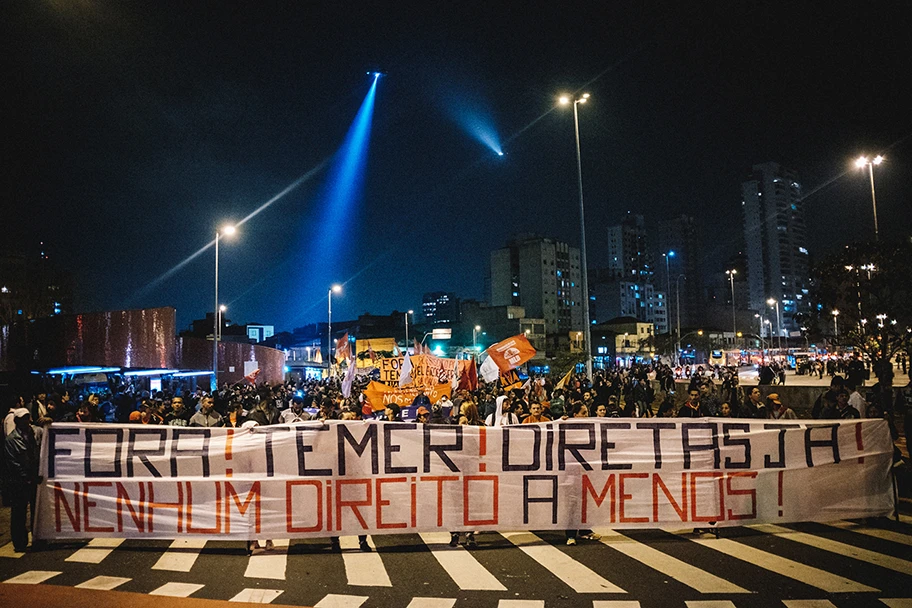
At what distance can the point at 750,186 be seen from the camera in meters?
190

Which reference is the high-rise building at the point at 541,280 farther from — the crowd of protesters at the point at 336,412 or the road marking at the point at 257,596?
the road marking at the point at 257,596

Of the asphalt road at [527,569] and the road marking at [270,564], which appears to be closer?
the asphalt road at [527,569]

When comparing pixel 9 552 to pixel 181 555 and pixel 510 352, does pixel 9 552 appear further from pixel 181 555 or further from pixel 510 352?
pixel 510 352

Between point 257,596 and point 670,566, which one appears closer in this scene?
point 257,596

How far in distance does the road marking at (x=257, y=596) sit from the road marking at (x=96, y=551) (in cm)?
257

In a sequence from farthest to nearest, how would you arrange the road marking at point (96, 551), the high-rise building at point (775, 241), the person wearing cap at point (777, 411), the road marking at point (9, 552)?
the high-rise building at point (775, 241), the person wearing cap at point (777, 411), the road marking at point (9, 552), the road marking at point (96, 551)

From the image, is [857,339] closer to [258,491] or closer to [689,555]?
[689,555]

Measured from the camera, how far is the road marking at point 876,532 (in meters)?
8.41

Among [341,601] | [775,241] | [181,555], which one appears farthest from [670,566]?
[775,241]

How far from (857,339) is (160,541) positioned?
72.7 ft

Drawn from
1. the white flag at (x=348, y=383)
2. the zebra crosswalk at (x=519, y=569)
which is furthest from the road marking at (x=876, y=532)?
the white flag at (x=348, y=383)

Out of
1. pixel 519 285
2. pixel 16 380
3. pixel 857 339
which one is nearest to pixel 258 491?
pixel 857 339

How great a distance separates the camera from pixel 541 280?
13912 cm

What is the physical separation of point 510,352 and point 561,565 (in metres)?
12.0
